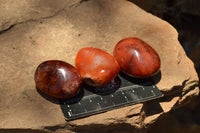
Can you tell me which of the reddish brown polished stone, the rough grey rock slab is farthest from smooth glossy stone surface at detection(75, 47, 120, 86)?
the rough grey rock slab

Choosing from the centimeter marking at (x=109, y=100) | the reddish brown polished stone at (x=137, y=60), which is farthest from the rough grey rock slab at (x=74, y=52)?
the reddish brown polished stone at (x=137, y=60)

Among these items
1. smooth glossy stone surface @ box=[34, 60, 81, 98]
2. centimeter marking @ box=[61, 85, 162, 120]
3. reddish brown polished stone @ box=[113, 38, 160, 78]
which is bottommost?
centimeter marking @ box=[61, 85, 162, 120]

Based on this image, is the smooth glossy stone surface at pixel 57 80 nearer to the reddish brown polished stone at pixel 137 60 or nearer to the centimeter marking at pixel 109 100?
the centimeter marking at pixel 109 100

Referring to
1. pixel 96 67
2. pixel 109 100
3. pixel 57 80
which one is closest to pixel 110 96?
pixel 109 100

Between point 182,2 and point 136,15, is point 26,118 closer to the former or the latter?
point 136,15

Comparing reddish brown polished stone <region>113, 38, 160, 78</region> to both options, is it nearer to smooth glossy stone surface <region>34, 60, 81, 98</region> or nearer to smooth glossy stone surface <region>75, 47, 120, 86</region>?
smooth glossy stone surface <region>75, 47, 120, 86</region>

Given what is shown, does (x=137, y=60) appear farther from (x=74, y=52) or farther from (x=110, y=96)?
(x=74, y=52)
